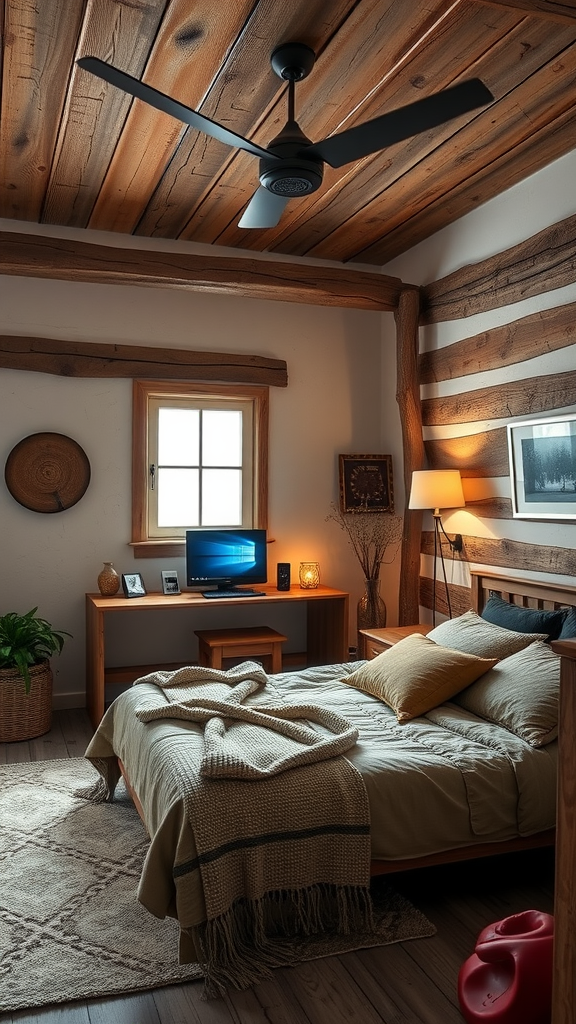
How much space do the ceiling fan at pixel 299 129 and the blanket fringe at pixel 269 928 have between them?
2375 millimetres

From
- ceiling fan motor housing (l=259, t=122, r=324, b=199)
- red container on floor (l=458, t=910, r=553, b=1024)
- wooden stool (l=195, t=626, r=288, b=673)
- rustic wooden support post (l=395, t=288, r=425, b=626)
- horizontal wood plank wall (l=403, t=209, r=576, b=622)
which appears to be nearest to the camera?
red container on floor (l=458, t=910, r=553, b=1024)

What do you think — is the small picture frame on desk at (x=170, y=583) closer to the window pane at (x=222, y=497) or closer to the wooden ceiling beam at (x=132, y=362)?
the window pane at (x=222, y=497)

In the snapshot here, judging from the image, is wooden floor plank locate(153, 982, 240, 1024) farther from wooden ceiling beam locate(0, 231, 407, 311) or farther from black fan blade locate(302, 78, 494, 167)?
wooden ceiling beam locate(0, 231, 407, 311)

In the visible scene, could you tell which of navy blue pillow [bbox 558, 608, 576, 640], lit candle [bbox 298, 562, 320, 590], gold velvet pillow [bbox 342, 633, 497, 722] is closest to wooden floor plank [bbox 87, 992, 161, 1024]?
gold velvet pillow [bbox 342, 633, 497, 722]

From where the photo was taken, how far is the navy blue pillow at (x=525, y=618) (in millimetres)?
3312

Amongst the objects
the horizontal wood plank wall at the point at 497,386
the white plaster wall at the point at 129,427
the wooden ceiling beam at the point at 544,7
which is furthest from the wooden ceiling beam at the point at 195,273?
the wooden ceiling beam at the point at 544,7

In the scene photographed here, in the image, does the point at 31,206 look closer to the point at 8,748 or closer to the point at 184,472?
the point at 184,472

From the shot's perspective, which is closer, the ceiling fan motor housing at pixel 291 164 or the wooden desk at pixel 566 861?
the wooden desk at pixel 566 861

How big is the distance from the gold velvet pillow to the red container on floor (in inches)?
39.0

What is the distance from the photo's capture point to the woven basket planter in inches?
166

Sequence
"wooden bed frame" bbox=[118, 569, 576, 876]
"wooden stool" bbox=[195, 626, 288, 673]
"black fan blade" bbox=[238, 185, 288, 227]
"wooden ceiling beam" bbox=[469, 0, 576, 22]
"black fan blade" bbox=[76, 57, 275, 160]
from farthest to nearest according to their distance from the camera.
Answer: "wooden stool" bbox=[195, 626, 288, 673]
"black fan blade" bbox=[238, 185, 288, 227]
"wooden bed frame" bbox=[118, 569, 576, 876]
"wooden ceiling beam" bbox=[469, 0, 576, 22]
"black fan blade" bbox=[76, 57, 275, 160]

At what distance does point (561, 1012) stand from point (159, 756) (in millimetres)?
1437

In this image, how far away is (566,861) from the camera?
1566 mm

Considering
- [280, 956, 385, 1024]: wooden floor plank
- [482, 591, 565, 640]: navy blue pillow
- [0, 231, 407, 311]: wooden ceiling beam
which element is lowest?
[280, 956, 385, 1024]: wooden floor plank
